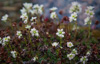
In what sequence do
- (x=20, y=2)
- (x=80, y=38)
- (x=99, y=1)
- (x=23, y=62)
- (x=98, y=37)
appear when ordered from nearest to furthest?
(x=23, y=62) → (x=80, y=38) → (x=98, y=37) → (x=99, y=1) → (x=20, y=2)

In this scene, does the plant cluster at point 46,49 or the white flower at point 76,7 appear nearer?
the plant cluster at point 46,49

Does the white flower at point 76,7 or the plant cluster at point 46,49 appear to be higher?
the white flower at point 76,7

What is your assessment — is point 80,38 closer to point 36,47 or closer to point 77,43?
point 77,43

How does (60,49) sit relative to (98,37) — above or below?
above

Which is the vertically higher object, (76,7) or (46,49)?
(76,7)

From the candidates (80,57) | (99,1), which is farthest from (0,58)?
(99,1)

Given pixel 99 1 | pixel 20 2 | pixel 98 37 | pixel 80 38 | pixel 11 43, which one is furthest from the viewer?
pixel 20 2

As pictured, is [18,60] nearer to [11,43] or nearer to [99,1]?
[11,43]

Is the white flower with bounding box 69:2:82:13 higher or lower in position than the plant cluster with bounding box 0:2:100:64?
higher

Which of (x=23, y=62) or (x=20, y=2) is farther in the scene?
(x=20, y=2)

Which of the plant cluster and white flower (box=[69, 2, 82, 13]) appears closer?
the plant cluster
